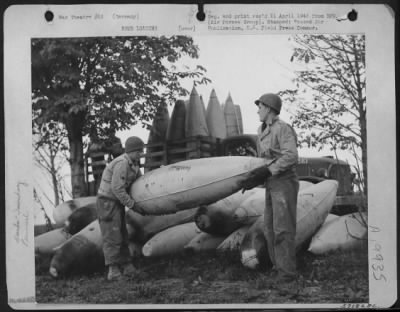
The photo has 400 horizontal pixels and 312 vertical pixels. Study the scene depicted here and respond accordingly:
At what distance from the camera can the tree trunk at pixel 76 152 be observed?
5770 mm

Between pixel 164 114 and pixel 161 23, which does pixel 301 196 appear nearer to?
pixel 164 114

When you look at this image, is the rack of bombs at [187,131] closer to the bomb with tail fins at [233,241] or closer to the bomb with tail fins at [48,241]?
the bomb with tail fins at [233,241]

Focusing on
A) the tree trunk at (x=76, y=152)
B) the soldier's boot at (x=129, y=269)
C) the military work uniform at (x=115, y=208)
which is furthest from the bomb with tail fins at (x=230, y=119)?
the soldier's boot at (x=129, y=269)

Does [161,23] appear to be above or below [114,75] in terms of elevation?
above

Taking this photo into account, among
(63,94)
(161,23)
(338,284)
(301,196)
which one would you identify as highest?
(161,23)

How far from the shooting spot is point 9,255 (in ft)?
18.8

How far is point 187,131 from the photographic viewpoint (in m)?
5.73

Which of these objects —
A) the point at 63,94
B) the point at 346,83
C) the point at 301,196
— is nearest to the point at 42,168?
the point at 63,94

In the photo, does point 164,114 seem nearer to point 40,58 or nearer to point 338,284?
point 40,58

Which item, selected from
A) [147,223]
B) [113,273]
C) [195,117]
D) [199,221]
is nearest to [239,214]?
[199,221]

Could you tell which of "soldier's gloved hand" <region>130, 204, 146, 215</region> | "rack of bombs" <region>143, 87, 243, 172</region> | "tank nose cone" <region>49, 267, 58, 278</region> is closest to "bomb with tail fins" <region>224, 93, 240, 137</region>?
"rack of bombs" <region>143, 87, 243, 172</region>

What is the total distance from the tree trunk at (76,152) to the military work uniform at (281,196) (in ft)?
5.31

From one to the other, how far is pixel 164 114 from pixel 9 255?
187 centimetres

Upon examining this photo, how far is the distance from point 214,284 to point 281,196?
98cm
